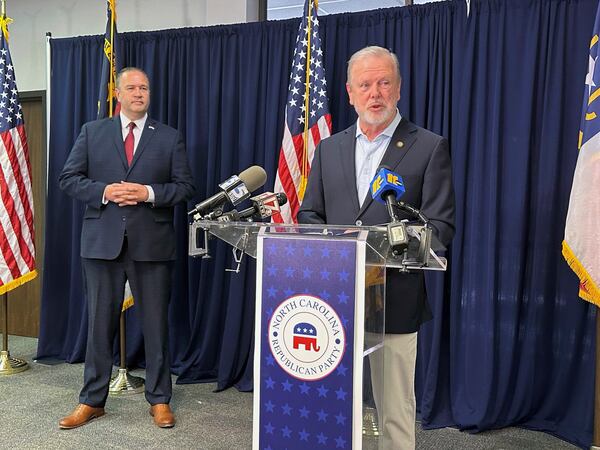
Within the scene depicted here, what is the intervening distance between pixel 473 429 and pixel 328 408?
2062mm

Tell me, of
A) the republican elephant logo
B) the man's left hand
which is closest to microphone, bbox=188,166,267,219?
the republican elephant logo

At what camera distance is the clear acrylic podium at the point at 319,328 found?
1.55 metres

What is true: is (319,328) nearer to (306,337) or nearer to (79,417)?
(306,337)

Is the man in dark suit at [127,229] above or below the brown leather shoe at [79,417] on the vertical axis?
above

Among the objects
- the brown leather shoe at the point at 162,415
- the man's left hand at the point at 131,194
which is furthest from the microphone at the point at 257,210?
the brown leather shoe at the point at 162,415

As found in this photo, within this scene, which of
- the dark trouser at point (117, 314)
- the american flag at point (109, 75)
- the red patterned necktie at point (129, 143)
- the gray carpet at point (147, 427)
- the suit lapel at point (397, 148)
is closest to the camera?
the suit lapel at point (397, 148)

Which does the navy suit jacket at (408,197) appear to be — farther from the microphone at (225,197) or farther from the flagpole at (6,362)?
the flagpole at (6,362)

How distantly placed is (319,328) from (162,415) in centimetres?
199

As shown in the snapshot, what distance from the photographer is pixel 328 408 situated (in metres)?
1.58

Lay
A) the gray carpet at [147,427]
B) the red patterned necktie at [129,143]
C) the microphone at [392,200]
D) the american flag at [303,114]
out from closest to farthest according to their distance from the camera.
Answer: the microphone at [392,200]
the gray carpet at [147,427]
the red patterned necktie at [129,143]
the american flag at [303,114]

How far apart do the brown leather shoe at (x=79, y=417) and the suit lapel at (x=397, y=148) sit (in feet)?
6.70

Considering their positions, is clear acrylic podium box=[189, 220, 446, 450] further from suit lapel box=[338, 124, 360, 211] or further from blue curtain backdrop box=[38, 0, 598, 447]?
blue curtain backdrop box=[38, 0, 598, 447]

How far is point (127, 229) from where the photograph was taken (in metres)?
3.23

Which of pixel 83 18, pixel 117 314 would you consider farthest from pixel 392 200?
pixel 83 18
